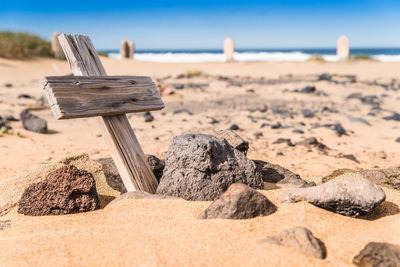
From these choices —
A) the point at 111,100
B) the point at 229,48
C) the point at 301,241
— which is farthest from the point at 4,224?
the point at 229,48

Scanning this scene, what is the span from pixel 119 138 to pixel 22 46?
2016 centimetres

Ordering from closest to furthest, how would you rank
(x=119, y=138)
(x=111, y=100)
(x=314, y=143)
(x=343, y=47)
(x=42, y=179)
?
1. (x=111, y=100)
2. (x=119, y=138)
3. (x=42, y=179)
4. (x=314, y=143)
5. (x=343, y=47)

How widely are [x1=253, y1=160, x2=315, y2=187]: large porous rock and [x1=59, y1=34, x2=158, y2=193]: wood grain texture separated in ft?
3.76

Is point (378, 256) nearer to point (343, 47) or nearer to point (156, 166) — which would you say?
point (156, 166)

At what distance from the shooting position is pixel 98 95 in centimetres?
301

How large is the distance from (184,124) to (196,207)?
449cm

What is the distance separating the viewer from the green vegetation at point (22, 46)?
1989cm

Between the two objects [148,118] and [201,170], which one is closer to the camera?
[201,170]

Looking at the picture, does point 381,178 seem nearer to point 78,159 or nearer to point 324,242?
point 324,242

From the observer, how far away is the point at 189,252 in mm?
2312

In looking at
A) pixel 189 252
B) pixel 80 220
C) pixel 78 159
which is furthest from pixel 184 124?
pixel 189 252

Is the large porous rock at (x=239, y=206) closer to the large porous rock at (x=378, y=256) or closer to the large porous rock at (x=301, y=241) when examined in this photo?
the large porous rock at (x=301, y=241)

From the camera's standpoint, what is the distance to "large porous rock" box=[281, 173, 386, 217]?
2.68 metres

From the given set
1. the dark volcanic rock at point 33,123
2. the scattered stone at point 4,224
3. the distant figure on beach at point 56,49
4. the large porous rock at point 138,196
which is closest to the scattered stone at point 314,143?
the large porous rock at point 138,196
